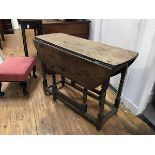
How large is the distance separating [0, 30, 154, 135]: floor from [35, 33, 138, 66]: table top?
0.84 metres

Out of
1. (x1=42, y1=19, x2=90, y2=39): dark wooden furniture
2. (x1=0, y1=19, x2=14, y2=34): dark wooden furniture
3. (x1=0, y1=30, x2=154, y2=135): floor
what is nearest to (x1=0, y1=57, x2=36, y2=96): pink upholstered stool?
(x1=0, y1=30, x2=154, y2=135): floor

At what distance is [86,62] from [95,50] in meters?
0.23

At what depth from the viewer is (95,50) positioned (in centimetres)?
173

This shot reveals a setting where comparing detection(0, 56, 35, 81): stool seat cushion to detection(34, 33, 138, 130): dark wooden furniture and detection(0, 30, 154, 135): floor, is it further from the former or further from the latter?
detection(34, 33, 138, 130): dark wooden furniture

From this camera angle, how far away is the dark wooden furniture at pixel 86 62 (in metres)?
1.51

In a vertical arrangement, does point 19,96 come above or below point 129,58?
below

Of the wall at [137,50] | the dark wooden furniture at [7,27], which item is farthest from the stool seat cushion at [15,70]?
the dark wooden furniture at [7,27]

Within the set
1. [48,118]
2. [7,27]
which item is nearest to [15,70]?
[48,118]

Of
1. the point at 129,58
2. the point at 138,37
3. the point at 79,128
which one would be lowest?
the point at 79,128

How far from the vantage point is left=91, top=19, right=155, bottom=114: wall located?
1.76 metres

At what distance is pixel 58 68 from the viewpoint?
1.93 m

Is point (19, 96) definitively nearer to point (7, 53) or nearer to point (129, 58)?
point (129, 58)

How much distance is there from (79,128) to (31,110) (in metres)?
0.69
